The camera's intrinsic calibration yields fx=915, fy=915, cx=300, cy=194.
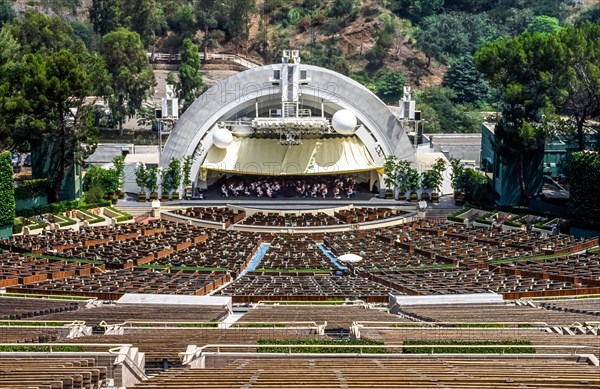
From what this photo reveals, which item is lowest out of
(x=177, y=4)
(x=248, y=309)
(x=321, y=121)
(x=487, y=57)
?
(x=248, y=309)

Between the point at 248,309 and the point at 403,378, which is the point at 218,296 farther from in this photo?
the point at 403,378

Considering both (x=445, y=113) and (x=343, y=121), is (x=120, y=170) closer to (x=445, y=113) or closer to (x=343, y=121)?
(x=343, y=121)

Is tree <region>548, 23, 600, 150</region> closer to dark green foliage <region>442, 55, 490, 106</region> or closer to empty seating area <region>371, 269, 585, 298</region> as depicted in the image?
empty seating area <region>371, 269, 585, 298</region>

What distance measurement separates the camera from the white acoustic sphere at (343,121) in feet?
234

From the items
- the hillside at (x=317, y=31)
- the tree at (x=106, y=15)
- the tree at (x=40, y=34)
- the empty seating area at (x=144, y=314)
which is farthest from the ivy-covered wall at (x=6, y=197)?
the hillside at (x=317, y=31)

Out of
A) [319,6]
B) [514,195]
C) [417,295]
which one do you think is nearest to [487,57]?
[514,195]

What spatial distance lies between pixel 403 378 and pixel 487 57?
5333 centimetres

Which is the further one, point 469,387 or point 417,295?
point 417,295

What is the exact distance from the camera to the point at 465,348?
2358cm

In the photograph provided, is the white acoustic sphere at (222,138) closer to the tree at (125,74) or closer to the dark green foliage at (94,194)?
the dark green foliage at (94,194)

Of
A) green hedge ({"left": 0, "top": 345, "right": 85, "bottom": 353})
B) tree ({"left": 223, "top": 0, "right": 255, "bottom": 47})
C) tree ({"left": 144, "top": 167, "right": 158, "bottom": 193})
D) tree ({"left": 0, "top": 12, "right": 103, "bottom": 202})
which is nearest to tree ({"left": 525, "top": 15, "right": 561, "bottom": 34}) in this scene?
tree ({"left": 223, "top": 0, "right": 255, "bottom": 47})

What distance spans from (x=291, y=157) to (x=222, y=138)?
5893 millimetres

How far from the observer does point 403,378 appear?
1739 centimetres

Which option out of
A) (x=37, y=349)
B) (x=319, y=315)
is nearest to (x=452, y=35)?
(x=319, y=315)
